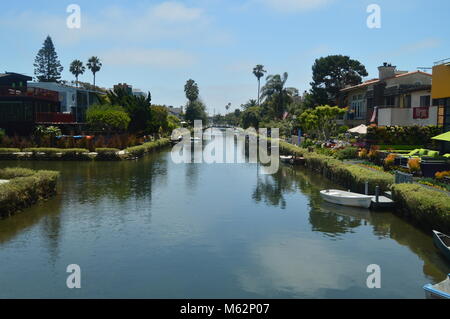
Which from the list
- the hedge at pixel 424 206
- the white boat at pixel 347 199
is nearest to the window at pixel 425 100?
the white boat at pixel 347 199

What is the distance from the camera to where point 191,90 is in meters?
179

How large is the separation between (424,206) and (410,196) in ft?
6.98

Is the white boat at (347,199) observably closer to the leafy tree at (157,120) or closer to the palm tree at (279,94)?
the leafy tree at (157,120)

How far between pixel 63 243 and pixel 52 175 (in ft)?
36.7

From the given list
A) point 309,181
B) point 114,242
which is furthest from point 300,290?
point 309,181

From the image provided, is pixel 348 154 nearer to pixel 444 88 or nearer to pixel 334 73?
pixel 444 88

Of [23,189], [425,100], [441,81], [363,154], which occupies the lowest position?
[23,189]

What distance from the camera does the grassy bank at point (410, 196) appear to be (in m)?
19.5

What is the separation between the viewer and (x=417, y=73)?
192ft

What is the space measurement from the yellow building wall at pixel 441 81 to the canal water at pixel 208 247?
14114 millimetres

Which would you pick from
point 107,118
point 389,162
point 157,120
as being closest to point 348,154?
point 389,162

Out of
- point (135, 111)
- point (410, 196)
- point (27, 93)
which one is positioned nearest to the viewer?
point (410, 196)
